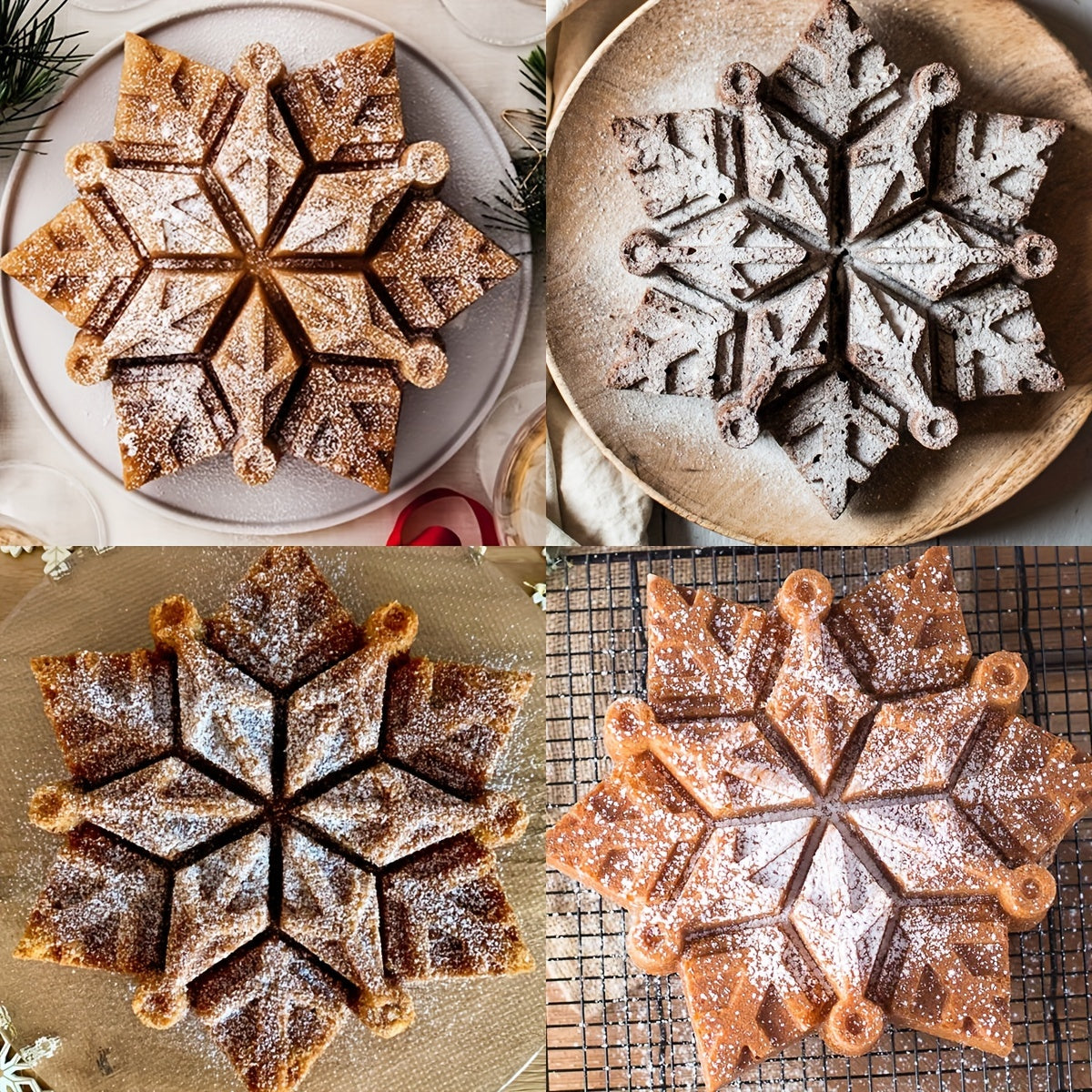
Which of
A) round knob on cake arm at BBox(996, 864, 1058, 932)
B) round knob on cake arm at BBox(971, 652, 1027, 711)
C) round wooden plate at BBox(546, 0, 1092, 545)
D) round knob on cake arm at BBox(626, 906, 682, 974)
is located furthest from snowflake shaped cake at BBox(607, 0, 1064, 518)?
round knob on cake arm at BBox(626, 906, 682, 974)

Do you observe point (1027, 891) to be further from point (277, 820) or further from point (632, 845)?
point (277, 820)

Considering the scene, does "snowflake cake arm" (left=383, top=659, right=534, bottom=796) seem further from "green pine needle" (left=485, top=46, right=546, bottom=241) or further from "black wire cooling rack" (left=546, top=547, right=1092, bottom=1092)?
"green pine needle" (left=485, top=46, right=546, bottom=241)

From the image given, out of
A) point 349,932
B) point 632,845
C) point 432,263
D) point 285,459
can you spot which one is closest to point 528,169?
point 432,263

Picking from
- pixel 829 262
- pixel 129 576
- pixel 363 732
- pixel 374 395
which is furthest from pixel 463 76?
pixel 363 732

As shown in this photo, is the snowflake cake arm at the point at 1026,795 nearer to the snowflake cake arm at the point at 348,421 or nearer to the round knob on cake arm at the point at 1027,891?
the round knob on cake arm at the point at 1027,891

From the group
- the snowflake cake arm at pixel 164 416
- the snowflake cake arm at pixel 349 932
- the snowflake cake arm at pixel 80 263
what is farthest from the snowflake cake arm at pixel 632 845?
the snowflake cake arm at pixel 80 263

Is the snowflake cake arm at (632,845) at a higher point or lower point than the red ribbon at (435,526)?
lower
